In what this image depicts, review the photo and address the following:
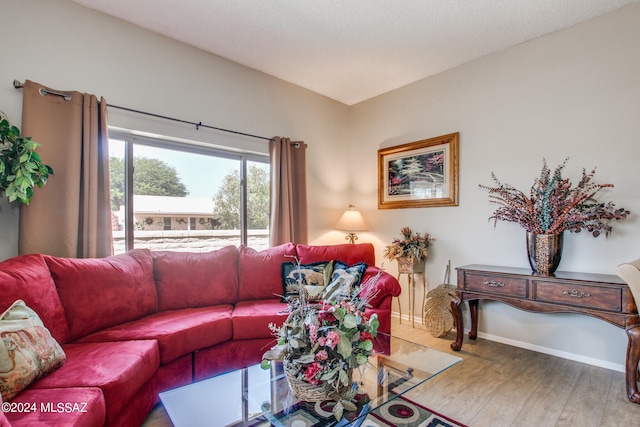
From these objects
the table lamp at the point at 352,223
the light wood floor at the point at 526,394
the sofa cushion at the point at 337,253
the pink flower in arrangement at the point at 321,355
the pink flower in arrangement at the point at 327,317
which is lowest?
the light wood floor at the point at 526,394

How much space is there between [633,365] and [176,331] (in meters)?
2.87

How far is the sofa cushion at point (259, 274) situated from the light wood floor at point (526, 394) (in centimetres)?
109

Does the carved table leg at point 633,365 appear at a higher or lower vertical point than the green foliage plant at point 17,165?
lower

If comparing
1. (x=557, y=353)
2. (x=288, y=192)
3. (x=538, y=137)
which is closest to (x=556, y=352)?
(x=557, y=353)

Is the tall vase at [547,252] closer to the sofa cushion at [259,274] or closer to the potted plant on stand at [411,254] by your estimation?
the potted plant on stand at [411,254]

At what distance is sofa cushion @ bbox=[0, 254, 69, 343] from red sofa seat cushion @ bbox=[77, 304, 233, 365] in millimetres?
194

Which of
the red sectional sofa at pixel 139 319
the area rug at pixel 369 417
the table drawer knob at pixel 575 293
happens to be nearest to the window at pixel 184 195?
the red sectional sofa at pixel 139 319

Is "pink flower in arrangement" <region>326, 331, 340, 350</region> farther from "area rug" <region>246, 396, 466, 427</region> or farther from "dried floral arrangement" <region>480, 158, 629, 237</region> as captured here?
"dried floral arrangement" <region>480, 158, 629, 237</region>

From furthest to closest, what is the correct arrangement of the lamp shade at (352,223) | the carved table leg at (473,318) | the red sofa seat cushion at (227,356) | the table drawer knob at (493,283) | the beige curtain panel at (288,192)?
the lamp shade at (352,223) → the beige curtain panel at (288,192) → the carved table leg at (473,318) → the table drawer knob at (493,283) → the red sofa seat cushion at (227,356)

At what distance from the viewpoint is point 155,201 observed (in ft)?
9.45

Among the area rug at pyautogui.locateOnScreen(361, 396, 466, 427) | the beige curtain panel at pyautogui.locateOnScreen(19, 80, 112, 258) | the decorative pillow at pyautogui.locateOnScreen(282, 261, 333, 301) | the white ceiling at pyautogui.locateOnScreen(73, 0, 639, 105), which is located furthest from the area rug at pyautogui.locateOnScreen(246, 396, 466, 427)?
the white ceiling at pyautogui.locateOnScreen(73, 0, 639, 105)

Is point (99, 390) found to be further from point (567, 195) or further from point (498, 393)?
point (567, 195)

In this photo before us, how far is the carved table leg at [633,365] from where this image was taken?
1.96 metres

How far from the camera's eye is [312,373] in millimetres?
1286
